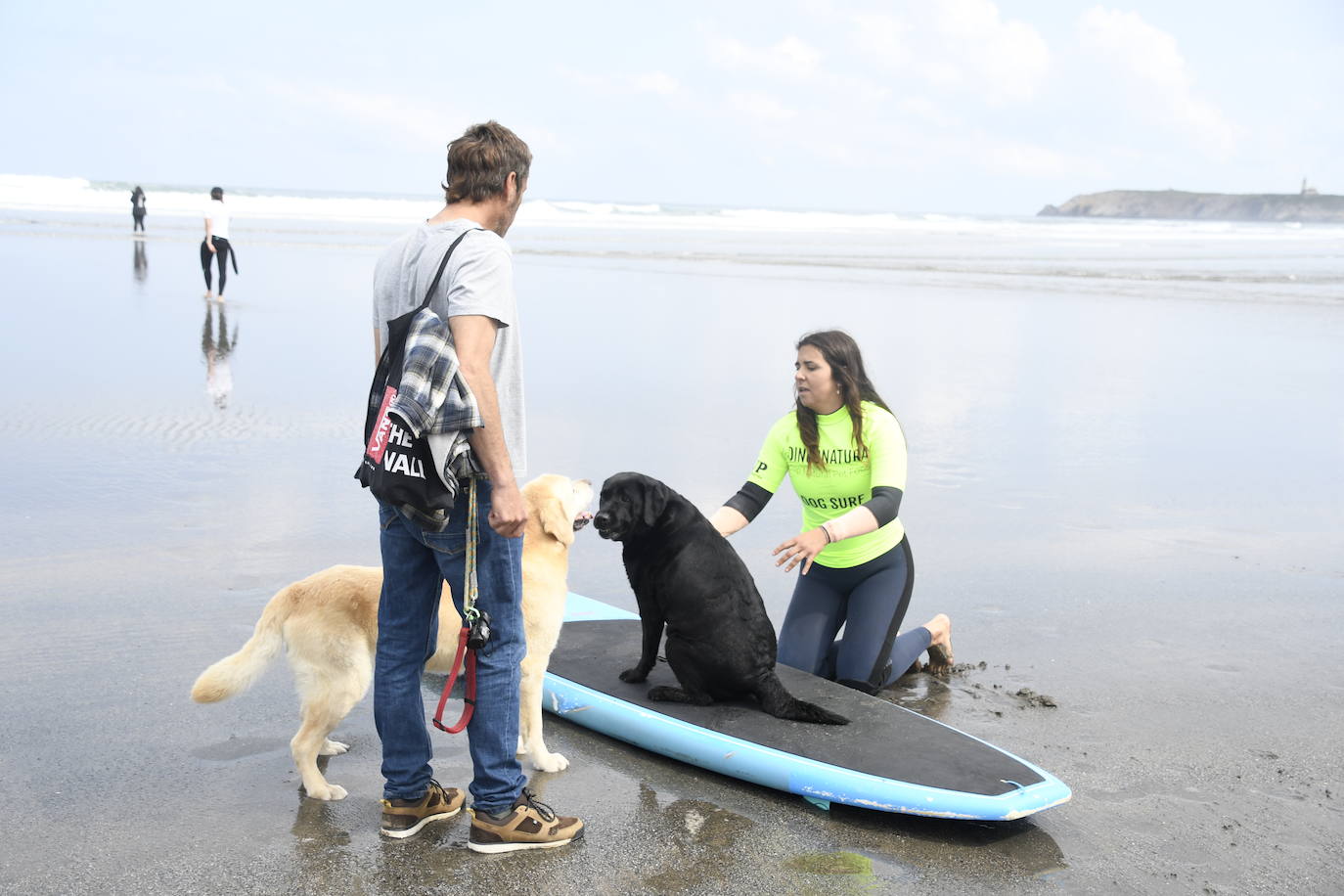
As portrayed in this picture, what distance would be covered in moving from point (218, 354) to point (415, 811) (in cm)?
1020

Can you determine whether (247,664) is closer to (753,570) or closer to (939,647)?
(939,647)

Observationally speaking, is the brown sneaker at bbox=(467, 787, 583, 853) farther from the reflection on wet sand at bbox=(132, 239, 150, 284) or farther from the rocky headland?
the rocky headland

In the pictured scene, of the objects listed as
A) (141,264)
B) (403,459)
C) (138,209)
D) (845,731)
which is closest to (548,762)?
(845,731)

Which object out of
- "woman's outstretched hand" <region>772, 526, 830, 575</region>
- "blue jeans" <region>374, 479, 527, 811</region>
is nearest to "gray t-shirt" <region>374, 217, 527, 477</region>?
"blue jeans" <region>374, 479, 527, 811</region>

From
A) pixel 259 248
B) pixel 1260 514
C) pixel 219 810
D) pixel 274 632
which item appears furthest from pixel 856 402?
pixel 259 248

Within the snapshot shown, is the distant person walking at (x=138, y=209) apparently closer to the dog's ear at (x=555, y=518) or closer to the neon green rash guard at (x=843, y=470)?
the neon green rash guard at (x=843, y=470)

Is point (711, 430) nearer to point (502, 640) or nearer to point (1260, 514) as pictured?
point (1260, 514)

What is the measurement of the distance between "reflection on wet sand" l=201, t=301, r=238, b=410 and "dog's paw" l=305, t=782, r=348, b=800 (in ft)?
23.0

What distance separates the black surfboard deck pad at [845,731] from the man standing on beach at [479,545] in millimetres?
890

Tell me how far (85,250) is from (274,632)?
23.1 m

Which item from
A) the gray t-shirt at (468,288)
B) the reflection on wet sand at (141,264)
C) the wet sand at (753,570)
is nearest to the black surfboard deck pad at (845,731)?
the wet sand at (753,570)

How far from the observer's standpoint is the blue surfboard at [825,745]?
367 centimetres

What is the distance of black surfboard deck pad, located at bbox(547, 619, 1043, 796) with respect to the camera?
149 inches

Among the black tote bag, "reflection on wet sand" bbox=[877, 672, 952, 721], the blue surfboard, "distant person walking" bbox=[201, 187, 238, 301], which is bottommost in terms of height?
"reflection on wet sand" bbox=[877, 672, 952, 721]
